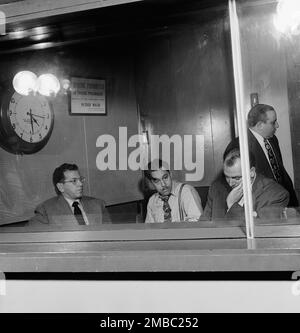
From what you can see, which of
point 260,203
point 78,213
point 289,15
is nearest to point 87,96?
point 78,213

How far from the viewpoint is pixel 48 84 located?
3.49 metres

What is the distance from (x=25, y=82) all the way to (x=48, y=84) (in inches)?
12.6

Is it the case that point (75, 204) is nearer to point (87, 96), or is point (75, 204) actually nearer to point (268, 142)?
point (268, 142)

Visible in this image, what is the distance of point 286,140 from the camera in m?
2.76

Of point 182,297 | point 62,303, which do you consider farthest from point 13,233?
point 182,297

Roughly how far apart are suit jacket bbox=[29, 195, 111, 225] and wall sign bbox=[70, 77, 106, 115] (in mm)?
1418

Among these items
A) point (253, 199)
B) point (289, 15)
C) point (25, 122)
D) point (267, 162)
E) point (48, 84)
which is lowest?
point (253, 199)

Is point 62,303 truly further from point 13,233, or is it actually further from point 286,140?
point 286,140

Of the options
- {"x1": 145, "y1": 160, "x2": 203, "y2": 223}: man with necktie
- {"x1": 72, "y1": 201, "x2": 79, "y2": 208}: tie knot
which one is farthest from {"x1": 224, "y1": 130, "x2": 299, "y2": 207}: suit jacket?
{"x1": 72, "y1": 201, "x2": 79, "y2": 208}: tie knot

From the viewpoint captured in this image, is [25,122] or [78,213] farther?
[25,122]

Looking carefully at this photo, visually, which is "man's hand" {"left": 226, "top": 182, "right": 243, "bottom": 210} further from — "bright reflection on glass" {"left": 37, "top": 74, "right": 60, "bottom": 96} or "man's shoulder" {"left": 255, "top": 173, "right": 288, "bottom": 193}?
"bright reflection on glass" {"left": 37, "top": 74, "right": 60, "bottom": 96}

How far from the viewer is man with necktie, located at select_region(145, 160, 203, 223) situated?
219 centimetres

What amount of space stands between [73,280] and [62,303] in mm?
90

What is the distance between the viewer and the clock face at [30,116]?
3078mm
